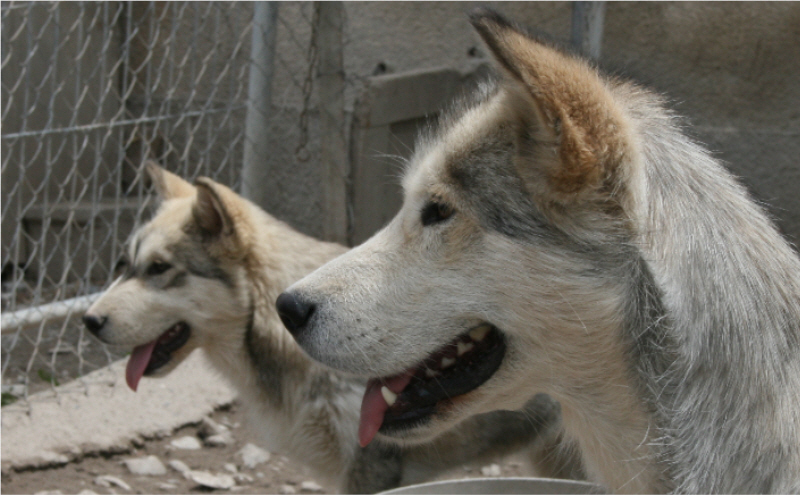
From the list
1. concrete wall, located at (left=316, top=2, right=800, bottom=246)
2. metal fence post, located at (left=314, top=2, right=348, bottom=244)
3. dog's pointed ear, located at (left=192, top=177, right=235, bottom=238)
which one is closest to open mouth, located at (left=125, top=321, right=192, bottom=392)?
dog's pointed ear, located at (left=192, top=177, right=235, bottom=238)

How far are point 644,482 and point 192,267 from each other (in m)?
2.63

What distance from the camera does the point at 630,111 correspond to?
213cm

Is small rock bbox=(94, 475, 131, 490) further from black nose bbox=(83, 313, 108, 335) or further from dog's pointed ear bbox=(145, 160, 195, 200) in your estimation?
dog's pointed ear bbox=(145, 160, 195, 200)

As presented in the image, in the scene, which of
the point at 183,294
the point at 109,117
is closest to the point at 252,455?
the point at 183,294

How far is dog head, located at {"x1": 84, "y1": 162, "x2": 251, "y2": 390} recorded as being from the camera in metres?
3.98

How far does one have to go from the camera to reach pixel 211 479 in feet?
14.4

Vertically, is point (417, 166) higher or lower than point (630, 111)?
lower

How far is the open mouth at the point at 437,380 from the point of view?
2.15 meters

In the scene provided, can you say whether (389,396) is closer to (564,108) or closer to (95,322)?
(564,108)

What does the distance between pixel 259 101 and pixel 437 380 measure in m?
3.84

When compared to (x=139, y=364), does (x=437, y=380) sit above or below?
above

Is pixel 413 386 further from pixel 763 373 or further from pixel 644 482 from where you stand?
pixel 763 373

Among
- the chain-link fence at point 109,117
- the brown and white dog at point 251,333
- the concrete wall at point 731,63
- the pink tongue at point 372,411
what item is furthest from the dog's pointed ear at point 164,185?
the concrete wall at point 731,63

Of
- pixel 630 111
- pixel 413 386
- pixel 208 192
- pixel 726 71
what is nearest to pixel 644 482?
pixel 413 386
